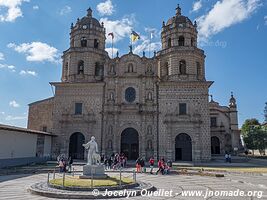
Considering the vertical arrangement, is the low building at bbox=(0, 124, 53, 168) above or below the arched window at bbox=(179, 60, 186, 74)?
below

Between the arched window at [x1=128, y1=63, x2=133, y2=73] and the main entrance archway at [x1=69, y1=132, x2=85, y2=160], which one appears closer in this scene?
the main entrance archway at [x1=69, y1=132, x2=85, y2=160]

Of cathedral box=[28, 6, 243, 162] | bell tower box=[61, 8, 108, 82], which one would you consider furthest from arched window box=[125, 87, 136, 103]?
bell tower box=[61, 8, 108, 82]

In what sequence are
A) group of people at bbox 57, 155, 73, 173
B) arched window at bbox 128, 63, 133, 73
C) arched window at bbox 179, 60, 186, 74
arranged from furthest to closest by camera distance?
arched window at bbox 179, 60, 186, 74 < arched window at bbox 128, 63, 133, 73 < group of people at bbox 57, 155, 73, 173

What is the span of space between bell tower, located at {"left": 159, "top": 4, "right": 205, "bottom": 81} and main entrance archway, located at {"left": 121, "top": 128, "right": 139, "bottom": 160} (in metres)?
8.45

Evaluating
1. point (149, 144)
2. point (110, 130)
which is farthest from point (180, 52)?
point (110, 130)

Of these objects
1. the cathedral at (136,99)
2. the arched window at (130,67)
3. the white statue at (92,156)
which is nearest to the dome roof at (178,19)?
the cathedral at (136,99)

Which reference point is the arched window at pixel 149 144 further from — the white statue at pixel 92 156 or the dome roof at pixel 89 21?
the dome roof at pixel 89 21

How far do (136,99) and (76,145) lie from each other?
9.67 m

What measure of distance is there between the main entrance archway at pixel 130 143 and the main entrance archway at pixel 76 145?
524cm

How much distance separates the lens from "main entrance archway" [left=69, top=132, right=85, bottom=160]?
35312mm

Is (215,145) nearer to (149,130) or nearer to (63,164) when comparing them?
(149,130)

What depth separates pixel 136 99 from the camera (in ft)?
117

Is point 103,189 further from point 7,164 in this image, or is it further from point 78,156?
point 78,156

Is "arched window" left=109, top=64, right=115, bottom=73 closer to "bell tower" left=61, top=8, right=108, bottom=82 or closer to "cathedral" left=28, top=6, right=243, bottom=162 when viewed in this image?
"cathedral" left=28, top=6, right=243, bottom=162
